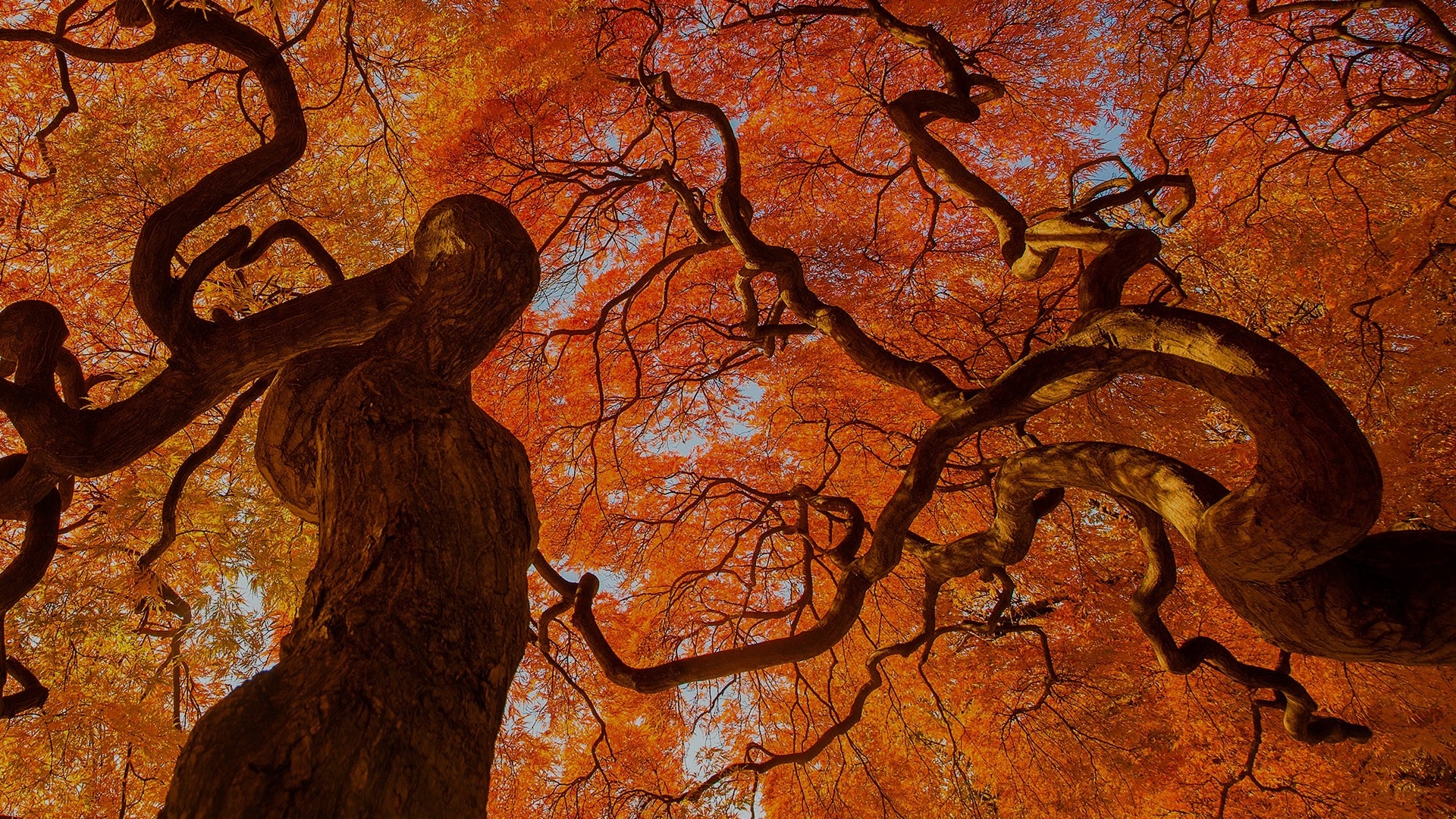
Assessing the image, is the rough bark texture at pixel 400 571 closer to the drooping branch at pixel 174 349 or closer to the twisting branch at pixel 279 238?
the drooping branch at pixel 174 349

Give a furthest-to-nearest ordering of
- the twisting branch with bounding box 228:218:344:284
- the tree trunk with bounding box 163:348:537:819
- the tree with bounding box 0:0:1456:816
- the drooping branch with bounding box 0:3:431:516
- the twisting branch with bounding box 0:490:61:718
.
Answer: the twisting branch with bounding box 228:218:344:284, the twisting branch with bounding box 0:490:61:718, the drooping branch with bounding box 0:3:431:516, the tree with bounding box 0:0:1456:816, the tree trunk with bounding box 163:348:537:819

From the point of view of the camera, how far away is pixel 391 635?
1427 mm

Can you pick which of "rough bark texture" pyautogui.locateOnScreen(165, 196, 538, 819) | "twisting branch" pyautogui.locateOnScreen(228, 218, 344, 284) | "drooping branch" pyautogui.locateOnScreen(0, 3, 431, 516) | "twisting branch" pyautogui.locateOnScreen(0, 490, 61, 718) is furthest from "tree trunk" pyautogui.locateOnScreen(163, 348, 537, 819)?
"twisting branch" pyautogui.locateOnScreen(0, 490, 61, 718)

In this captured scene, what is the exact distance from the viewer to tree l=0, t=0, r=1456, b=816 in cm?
183

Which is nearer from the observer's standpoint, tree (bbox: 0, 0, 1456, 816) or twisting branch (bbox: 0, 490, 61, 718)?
tree (bbox: 0, 0, 1456, 816)

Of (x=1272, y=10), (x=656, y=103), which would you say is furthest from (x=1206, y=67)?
(x=656, y=103)

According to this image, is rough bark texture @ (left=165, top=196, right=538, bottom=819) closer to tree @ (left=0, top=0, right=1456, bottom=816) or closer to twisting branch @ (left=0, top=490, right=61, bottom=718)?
tree @ (left=0, top=0, right=1456, bottom=816)

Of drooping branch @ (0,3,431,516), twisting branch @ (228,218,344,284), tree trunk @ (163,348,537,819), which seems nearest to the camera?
tree trunk @ (163,348,537,819)

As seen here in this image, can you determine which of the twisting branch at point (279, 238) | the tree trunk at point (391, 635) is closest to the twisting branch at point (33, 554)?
the twisting branch at point (279, 238)

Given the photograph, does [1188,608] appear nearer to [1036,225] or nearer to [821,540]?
[821,540]

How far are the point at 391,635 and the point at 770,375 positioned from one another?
5334 mm

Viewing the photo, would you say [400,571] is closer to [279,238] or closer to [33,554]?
[33,554]

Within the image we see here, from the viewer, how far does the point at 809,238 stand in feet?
20.3

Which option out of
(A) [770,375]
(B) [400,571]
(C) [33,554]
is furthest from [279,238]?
(A) [770,375]
